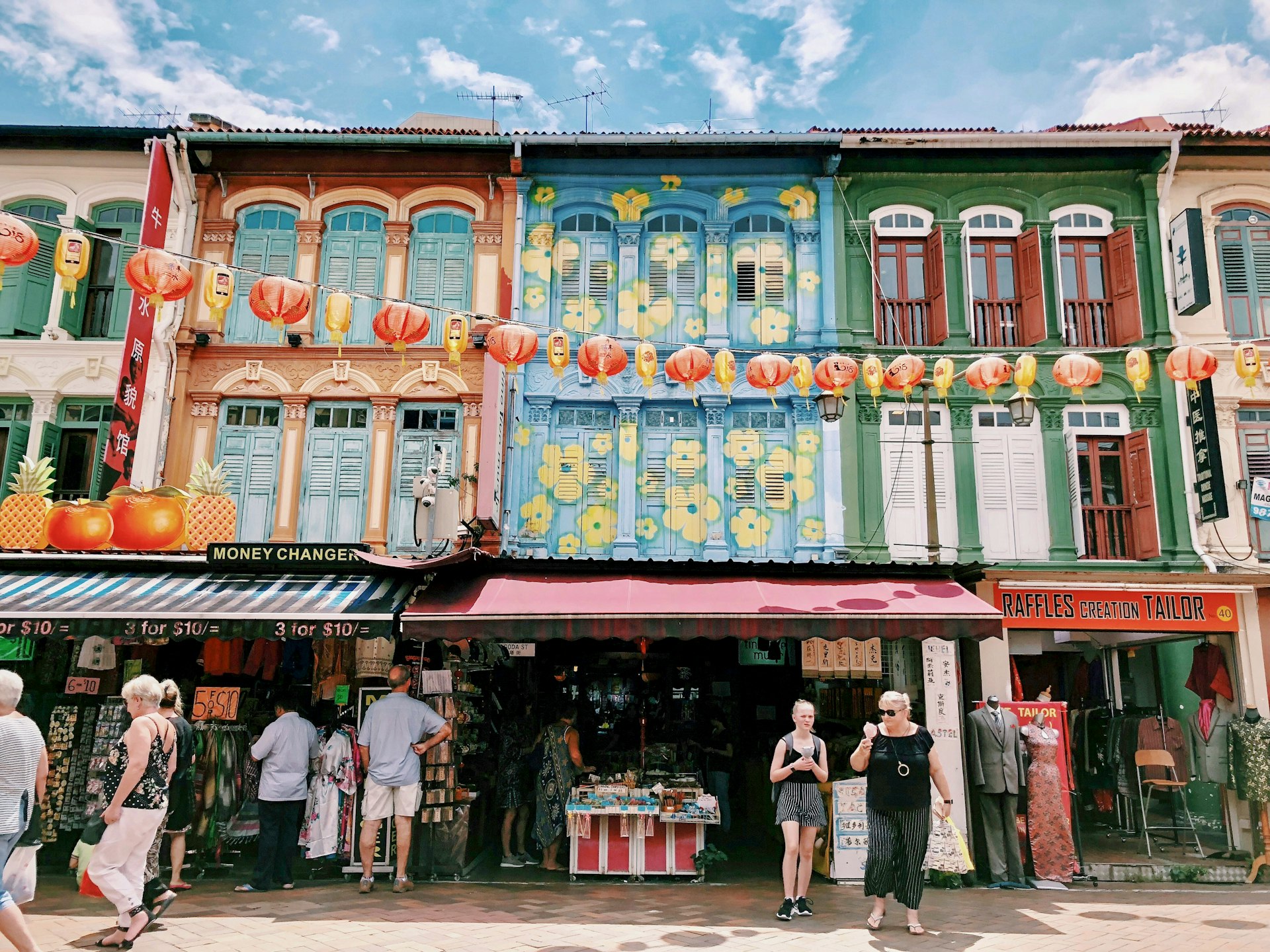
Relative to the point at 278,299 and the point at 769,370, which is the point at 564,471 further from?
the point at 278,299

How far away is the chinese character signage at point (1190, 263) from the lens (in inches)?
482

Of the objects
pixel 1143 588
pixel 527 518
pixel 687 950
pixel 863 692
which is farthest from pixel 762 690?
pixel 687 950

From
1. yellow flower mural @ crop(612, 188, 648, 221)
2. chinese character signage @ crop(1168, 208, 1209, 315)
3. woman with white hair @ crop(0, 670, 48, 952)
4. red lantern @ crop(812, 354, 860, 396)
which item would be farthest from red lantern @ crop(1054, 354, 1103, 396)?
woman with white hair @ crop(0, 670, 48, 952)

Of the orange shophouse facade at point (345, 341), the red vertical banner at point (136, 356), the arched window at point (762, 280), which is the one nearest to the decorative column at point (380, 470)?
the orange shophouse facade at point (345, 341)

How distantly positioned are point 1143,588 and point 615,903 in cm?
731

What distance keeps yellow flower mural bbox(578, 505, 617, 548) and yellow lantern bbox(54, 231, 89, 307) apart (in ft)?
20.9

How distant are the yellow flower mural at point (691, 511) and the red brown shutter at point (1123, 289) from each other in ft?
19.6

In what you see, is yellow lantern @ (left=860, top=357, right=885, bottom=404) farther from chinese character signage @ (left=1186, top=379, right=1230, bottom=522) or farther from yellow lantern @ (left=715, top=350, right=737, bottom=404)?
chinese character signage @ (left=1186, top=379, right=1230, bottom=522)

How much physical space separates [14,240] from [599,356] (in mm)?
5648

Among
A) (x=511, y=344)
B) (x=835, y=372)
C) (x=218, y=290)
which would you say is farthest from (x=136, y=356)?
(x=835, y=372)

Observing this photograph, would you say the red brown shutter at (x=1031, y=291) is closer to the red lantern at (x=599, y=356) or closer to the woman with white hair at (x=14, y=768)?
the red lantern at (x=599, y=356)

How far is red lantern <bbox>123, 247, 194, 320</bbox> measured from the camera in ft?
30.0

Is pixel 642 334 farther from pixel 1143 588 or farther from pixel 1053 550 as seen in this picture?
pixel 1143 588

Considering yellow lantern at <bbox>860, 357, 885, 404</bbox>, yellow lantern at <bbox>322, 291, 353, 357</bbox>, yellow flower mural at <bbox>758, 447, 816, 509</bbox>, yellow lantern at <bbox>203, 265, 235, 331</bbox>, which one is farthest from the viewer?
yellow flower mural at <bbox>758, 447, 816, 509</bbox>
